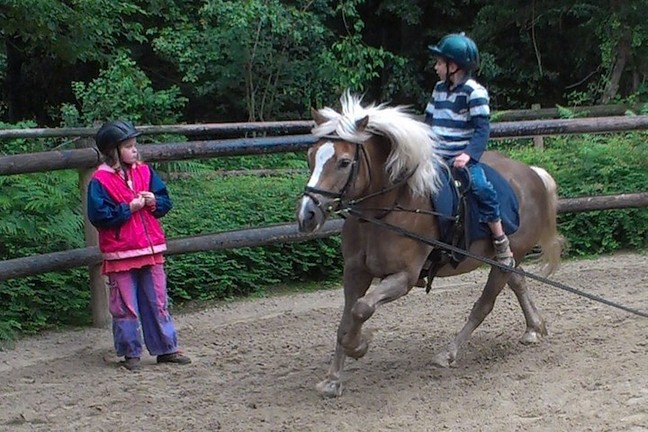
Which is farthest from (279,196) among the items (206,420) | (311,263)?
(206,420)

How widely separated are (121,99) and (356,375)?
398 inches

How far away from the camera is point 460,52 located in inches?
207

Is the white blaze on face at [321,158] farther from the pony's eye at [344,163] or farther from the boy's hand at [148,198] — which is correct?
the boy's hand at [148,198]

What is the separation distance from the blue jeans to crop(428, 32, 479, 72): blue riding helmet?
60 centimetres

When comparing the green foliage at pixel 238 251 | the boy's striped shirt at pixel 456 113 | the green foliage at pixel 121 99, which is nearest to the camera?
the boy's striped shirt at pixel 456 113

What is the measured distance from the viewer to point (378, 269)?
5191mm

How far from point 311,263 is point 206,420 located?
340 centimetres

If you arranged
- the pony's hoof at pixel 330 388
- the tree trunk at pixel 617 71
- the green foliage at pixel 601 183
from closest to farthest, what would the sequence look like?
the pony's hoof at pixel 330 388
the green foliage at pixel 601 183
the tree trunk at pixel 617 71

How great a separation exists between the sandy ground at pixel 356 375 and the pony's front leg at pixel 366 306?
13.3 inches

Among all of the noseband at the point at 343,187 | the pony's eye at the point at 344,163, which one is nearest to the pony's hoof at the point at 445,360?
the noseband at the point at 343,187

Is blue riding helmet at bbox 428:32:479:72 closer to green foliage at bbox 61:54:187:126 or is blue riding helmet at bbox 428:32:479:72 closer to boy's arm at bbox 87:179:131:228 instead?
boy's arm at bbox 87:179:131:228

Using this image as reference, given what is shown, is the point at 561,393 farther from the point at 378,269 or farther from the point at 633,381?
the point at 378,269

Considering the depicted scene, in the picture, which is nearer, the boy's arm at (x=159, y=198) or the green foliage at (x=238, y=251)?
the boy's arm at (x=159, y=198)

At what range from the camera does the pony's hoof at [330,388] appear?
207 inches
